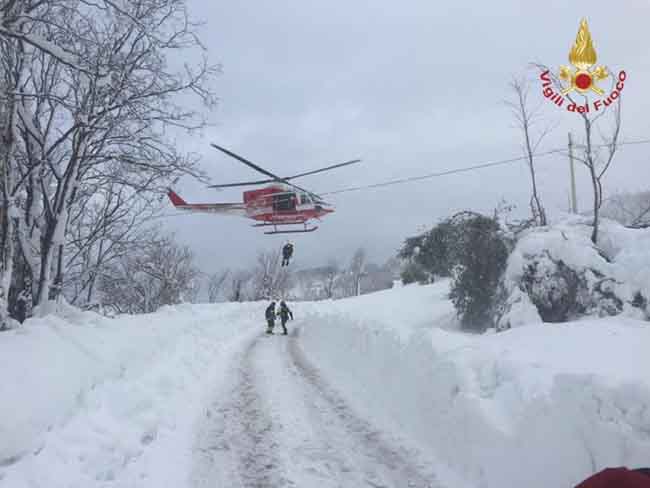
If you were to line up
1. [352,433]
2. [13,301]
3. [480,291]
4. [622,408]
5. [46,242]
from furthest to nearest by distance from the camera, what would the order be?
[480,291], [13,301], [46,242], [352,433], [622,408]

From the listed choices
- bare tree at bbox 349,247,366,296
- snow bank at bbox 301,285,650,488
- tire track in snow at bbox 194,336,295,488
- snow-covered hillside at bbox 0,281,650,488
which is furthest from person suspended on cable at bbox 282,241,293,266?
bare tree at bbox 349,247,366,296

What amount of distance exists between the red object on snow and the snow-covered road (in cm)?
270

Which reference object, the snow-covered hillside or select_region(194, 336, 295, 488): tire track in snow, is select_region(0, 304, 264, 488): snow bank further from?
select_region(194, 336, 295, 488): tire track in snow

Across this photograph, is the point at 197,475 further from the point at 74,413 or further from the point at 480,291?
the point at 480,291

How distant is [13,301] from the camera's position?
8.77m

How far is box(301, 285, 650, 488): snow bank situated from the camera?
3449mm

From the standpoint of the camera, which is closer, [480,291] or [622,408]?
[622,408]

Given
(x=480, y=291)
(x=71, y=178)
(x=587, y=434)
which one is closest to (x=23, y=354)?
(x=71, y=178)

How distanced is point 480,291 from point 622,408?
12.7m

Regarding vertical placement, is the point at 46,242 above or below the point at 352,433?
above

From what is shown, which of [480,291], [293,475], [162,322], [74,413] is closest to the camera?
[293,475]

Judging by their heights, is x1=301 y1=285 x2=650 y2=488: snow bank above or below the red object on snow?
below

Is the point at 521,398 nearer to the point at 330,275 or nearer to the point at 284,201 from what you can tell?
the point at 284,201

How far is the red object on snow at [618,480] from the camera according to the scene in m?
1.89
